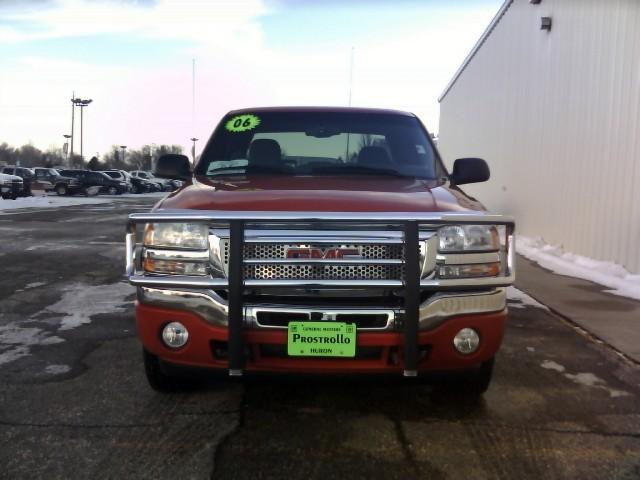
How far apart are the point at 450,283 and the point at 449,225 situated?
28cm

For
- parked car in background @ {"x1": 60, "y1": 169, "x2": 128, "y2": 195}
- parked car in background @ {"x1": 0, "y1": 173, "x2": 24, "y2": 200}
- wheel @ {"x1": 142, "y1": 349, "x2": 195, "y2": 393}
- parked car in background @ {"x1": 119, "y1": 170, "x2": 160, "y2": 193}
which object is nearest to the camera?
wheel @ {"x1": 142, "y1": 349, "x2": 195, "y2": 393}

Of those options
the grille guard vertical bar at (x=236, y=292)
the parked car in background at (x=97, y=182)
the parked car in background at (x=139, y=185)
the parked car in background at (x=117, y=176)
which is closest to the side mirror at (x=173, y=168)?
the grille guard vertical bar at (x=236, y=292)

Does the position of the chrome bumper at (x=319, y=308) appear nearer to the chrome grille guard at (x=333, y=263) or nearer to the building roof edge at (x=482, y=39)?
the chrome grille guard at (x=333, y=263)

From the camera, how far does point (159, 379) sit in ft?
11.5

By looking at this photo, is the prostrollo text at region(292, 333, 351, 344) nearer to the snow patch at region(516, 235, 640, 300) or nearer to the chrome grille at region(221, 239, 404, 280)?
the chrome grille at region(221, 239, 404, 280)

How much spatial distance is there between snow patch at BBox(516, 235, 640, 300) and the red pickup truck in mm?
4775

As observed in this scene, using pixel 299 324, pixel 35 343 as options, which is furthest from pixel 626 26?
pixel 35 343

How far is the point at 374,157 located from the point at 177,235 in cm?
169

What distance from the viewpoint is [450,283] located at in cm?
289

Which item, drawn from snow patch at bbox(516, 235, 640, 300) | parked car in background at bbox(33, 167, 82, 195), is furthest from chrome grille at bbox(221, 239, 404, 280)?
parked car in background at bbox(33, 167, 82, 195)

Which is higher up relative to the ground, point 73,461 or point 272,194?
point 272,194

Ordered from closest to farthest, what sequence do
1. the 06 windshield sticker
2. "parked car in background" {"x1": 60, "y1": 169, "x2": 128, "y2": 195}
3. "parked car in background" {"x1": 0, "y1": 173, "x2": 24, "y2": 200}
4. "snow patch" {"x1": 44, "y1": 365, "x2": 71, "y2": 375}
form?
"snow patch" {"x1": 44, "y1": 365, "x2": 71, "y2": 375}, the 06 windshield sticker, "parked car in background" {"x1": 0, "y1": 173, "x2": 24, "y2": 200}, "parked car in background" {"x1": 60, "y1": 169, "x2": 128, "y2": 195}

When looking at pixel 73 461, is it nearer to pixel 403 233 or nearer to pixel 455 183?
pixel 403 233

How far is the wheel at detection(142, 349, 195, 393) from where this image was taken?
342 centimetres
